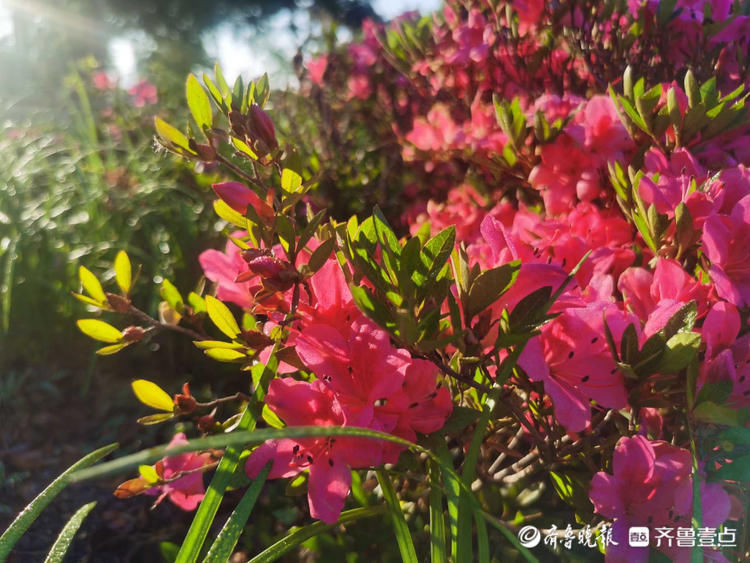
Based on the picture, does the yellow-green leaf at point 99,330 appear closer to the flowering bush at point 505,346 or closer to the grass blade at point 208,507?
the flowering bush at point 505,346

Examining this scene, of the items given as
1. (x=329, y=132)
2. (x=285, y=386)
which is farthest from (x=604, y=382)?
(x=329, y=132)

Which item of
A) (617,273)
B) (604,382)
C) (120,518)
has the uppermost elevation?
(617,273)

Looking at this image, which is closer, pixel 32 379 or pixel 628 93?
pixel 628 93

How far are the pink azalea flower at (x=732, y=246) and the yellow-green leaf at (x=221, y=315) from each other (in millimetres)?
596

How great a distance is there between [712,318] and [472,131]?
85 cm

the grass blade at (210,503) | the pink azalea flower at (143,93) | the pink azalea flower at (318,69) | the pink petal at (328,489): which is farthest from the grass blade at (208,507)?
the pink azalea flower at (143,93)

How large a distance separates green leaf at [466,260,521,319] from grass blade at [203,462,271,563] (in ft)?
1.02

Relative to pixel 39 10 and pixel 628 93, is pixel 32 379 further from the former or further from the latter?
pixel 39 10

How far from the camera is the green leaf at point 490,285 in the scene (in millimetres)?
560

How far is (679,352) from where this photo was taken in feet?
1.87

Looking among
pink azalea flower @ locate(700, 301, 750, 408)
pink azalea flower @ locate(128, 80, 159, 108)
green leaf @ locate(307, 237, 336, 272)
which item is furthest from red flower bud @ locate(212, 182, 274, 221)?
pink azalea flower @ locate(128, 80, 159, 108)

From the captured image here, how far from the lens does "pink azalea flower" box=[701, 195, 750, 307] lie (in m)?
0.65

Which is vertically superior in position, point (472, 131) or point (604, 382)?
point (472, 131)

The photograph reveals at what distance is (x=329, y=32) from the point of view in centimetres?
229
